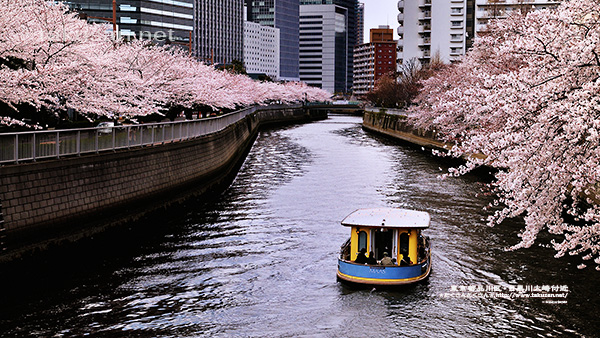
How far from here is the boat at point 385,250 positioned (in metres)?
21.1

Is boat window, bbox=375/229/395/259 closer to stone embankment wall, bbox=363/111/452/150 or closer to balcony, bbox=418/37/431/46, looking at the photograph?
stone embankment wall, bbox=363/111/452/150

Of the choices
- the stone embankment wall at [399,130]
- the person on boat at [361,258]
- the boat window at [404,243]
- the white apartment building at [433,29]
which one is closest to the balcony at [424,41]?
the white apartment building at [433,29]

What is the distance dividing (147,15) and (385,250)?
13977cm

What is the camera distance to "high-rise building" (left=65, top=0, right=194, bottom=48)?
14288 centimetres

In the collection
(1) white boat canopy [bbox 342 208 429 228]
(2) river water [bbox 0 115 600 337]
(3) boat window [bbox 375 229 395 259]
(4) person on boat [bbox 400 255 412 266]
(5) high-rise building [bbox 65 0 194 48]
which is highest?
(5) high-rise building [bbox 65 0 194 48]

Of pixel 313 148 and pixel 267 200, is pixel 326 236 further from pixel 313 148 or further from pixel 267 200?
pixel 313 148

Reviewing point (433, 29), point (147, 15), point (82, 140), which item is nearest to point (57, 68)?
point (82, 140)

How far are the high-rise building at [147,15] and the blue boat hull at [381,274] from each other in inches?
5184

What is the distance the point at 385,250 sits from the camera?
22.8 meters

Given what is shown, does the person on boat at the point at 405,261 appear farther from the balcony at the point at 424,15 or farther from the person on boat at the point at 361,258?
the balcony at the point at 424,15

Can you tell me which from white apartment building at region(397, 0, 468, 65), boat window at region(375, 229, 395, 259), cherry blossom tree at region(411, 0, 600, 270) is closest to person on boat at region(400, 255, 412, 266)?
boat window at region(375, 229, 395, 259)

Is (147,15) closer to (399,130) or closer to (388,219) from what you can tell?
(399,130)

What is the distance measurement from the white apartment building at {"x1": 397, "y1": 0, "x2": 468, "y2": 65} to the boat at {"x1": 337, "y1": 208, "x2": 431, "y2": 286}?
101m

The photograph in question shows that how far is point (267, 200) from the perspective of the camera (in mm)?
37875
